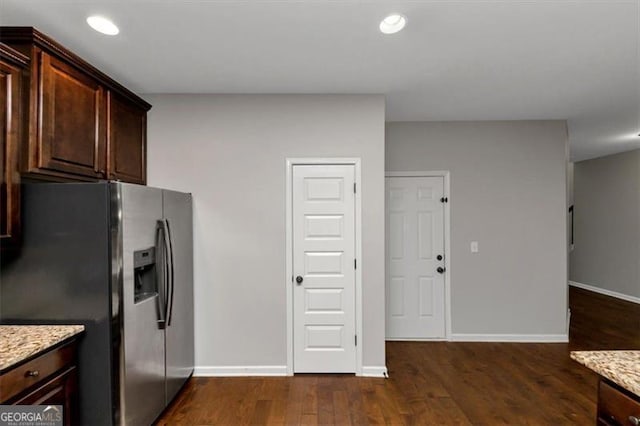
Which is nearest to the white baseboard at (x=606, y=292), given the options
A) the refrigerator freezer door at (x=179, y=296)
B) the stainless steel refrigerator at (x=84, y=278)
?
the refrigerator freezer door at (x=179, y=296)

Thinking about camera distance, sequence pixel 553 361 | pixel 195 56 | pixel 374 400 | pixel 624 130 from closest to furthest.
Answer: pixel 195 56 → pixel 374 400 → pixel 553 361 → pixel 624 130

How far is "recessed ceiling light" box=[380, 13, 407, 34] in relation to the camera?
1.96 metres

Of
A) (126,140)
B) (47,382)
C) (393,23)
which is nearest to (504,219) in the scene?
(393,23)

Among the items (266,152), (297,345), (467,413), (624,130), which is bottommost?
(467,413)

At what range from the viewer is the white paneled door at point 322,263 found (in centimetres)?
313

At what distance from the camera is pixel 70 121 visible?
214 centimetres

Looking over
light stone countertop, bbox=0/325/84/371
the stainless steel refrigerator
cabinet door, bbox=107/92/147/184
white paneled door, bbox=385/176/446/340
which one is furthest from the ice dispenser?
white paneled door, bbox=385/176/446/340

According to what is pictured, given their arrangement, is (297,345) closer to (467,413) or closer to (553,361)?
(467,413)

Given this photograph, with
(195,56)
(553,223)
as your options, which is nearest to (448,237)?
(553,223)

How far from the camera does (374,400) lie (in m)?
2.68

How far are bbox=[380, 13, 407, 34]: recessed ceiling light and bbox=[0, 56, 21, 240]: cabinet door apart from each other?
2.16 metres

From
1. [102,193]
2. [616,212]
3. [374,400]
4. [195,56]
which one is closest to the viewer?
[102,193]

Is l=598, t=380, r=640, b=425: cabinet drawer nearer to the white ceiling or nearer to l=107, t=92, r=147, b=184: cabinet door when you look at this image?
the white ceiling

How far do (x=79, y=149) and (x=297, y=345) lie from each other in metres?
2.43
